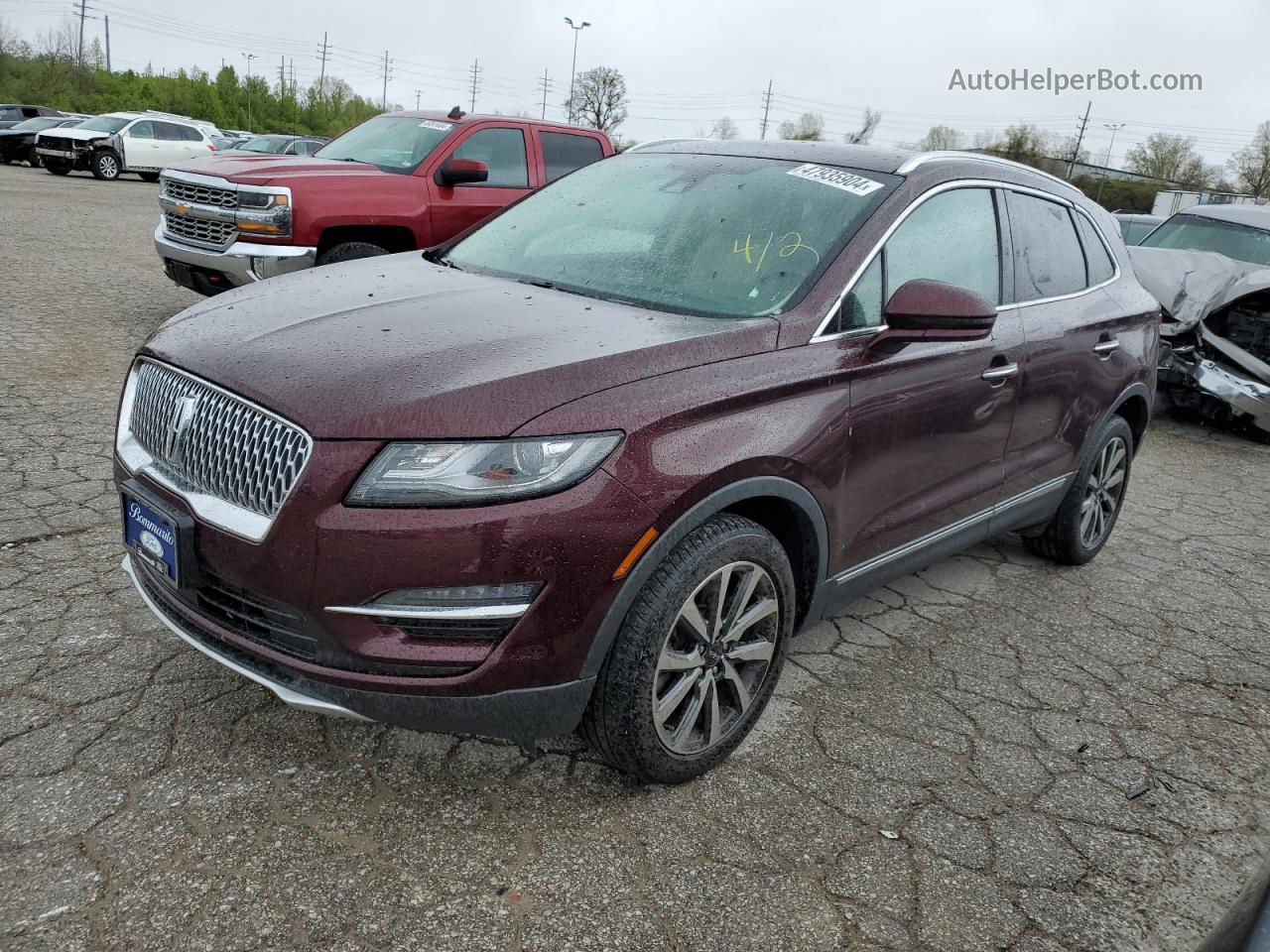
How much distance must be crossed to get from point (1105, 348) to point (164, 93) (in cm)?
6820

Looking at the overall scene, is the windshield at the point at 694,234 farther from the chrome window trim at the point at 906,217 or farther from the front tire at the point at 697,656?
the front tire at the point at 697,656

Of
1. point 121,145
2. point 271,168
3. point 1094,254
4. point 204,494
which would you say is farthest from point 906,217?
point 121,145

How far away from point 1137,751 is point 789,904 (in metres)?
1.50

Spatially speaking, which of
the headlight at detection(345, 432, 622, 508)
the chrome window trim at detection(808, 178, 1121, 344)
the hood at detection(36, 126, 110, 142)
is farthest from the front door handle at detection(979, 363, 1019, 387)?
the hood at detection(36, 126, 110, 142)

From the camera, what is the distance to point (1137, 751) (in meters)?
3.17

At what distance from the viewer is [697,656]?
2588 millimetres

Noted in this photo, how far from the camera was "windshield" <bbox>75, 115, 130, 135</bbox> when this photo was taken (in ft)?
79.5

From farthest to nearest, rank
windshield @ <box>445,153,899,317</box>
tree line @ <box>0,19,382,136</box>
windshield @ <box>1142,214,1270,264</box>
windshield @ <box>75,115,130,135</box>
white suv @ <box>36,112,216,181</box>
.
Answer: tree line @ <box>0,19,382,136</box> → windshield @ <box>75,115,130,135</box> → white suv @ <box>36,112,216,181</box> → windshield @ <box>1142,214,1270,264</box> → windshield @ <box>445,153,899,317</box>

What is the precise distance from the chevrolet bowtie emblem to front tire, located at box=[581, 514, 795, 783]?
46.6 inches

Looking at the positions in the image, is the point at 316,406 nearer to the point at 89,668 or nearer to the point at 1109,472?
the point at 89,668

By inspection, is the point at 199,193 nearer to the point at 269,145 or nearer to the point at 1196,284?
the point at 1196,284

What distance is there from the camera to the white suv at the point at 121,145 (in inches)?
935

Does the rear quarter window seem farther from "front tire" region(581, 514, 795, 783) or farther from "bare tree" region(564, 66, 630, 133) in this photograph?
"bare tree" region(564, 66, 630, 133)

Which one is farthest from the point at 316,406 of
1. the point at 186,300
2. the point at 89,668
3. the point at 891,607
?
the point at 186,300
